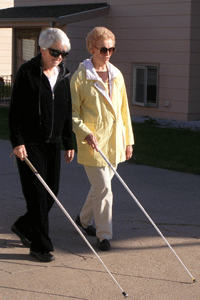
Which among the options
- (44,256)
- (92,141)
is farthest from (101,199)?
(44,256)

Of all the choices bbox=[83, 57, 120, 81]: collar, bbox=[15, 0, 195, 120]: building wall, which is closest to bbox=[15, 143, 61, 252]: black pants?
bbox=[83, 57, 120, 81]: collar

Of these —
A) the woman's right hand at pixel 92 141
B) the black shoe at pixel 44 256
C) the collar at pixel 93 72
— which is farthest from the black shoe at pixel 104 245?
the collar at pixel 93 72

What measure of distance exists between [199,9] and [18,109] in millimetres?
10358

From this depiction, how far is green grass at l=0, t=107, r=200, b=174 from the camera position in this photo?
9.26m

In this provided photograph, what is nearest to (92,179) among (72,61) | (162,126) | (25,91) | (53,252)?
(53,252)

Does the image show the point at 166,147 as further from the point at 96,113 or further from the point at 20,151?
the point at 20,151

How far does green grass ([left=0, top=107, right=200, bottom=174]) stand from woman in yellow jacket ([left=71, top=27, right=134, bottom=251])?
3.75 m

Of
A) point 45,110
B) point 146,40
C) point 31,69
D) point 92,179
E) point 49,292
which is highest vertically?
point 146,40

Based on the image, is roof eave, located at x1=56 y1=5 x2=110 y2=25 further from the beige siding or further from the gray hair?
the gray hair

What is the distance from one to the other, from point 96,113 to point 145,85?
1024 cm

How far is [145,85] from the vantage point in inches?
597

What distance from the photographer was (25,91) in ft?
15.3

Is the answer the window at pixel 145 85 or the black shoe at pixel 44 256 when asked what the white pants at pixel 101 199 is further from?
the window at pixel 145 85

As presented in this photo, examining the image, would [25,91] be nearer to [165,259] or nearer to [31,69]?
[31,69]
